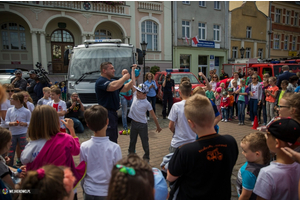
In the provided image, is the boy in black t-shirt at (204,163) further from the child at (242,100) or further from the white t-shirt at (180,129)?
the child at (242,100)

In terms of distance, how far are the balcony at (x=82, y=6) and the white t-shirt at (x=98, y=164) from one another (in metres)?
17.9

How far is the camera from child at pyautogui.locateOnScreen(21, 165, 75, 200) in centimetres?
115

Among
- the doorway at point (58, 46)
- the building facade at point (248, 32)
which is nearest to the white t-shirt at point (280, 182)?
the doorway at point (58, 46)

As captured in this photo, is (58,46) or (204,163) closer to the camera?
(204,163)

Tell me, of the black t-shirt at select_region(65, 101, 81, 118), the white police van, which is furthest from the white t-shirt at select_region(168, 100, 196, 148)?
the white police van

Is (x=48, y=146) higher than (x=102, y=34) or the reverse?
the reverse

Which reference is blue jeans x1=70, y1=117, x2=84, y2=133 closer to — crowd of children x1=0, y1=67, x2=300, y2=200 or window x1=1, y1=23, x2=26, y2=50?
crowd of children x1=0, y1=67, x2=300, y2=200

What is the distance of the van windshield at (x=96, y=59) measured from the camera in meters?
7.79

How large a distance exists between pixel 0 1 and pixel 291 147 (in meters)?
19.4

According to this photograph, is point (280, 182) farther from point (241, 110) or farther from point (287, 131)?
point (241, 110)

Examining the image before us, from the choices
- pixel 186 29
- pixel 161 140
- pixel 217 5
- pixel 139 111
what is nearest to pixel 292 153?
pixel 139 111

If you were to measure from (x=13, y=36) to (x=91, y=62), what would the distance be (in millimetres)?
13145

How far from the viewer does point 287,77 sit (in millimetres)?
7832

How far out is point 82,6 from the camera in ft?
57.9
